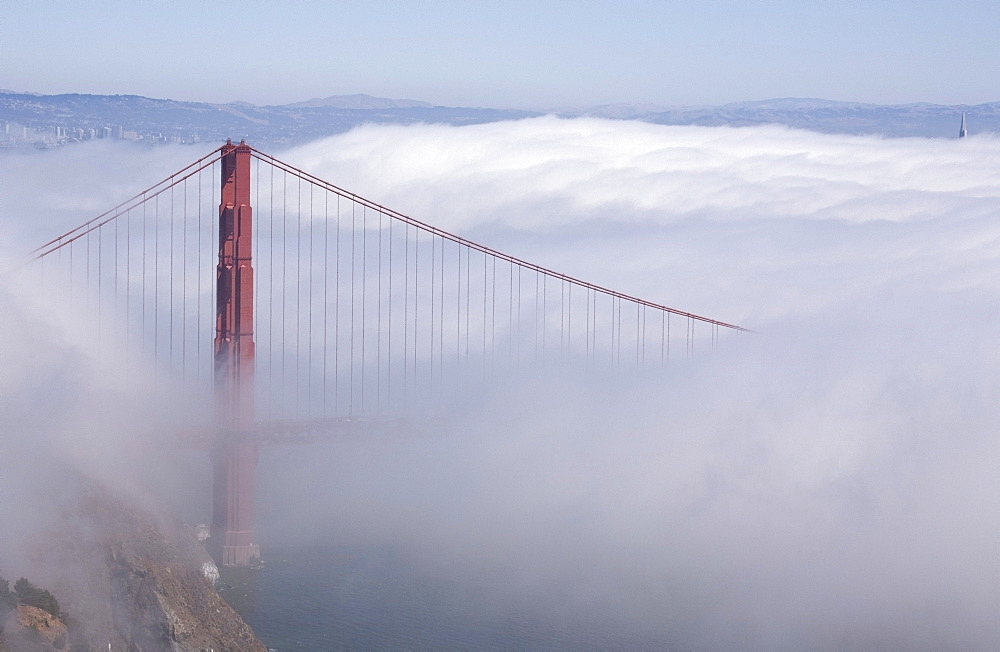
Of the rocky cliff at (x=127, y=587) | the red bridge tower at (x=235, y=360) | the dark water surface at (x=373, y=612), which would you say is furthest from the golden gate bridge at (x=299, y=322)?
the rocky cliff at (x=127, y=587)

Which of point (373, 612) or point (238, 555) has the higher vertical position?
point (238, 555)

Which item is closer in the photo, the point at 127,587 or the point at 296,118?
the point at 127,587

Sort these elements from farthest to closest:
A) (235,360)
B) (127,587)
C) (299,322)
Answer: (299,322) → (235,360) → (127,587)

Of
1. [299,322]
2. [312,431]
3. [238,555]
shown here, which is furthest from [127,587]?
[299,322]

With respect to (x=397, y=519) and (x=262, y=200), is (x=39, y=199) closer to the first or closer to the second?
(x=262, y=200)

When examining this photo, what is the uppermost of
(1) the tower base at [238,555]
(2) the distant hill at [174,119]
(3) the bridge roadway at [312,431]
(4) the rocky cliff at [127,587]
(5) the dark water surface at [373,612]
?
(2) the distant hill at [174,119]

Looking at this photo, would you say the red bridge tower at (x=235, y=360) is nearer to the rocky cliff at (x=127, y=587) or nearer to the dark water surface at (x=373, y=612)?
the dark water surface at (x=373, y=612)

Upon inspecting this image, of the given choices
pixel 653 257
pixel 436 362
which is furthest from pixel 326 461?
pixel 653 257

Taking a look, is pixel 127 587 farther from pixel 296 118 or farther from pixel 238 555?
pixel 296 118

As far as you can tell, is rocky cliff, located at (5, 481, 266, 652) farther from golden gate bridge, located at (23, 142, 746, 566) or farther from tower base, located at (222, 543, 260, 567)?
golden gate bridge, located at (23, 142, 746, 566)
